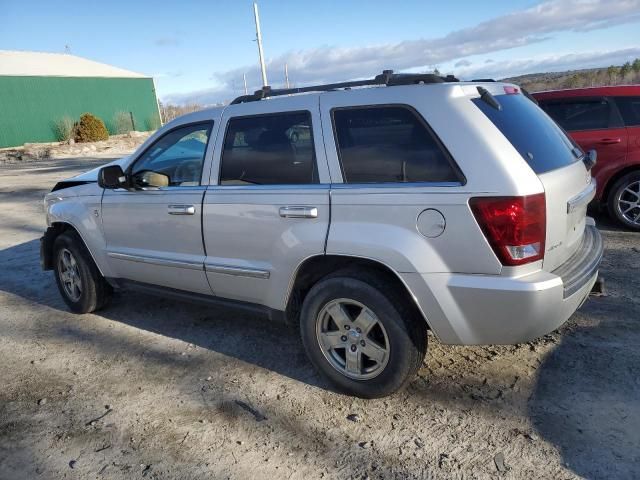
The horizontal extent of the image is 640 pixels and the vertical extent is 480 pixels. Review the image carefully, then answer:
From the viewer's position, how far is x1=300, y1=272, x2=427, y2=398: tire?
287 cm

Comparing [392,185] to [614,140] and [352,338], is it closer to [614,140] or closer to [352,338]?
[352,338]

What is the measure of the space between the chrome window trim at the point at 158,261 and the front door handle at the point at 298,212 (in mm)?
907

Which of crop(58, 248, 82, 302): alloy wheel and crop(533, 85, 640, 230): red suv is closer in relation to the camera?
crop(58, 248, 82, 302): alloy wheel

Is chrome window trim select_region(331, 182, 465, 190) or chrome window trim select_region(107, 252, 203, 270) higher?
chrome window trim select_region(331, 182, 465, 190)

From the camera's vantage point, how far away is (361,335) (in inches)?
119

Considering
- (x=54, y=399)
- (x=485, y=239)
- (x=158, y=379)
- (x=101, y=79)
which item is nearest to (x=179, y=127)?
(x=158, y=379)

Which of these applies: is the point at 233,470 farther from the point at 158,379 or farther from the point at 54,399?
the point at 54,399

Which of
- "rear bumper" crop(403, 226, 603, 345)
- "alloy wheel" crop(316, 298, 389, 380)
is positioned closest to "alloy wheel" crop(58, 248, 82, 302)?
"alloy wheel" crop(316, 298, 389, 380)

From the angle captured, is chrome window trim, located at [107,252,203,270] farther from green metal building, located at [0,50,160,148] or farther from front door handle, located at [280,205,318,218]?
green metal building, located at [0,50,160,148]

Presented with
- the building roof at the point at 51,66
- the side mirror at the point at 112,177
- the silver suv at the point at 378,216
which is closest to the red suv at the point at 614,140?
the silver suv at the point at 378,216

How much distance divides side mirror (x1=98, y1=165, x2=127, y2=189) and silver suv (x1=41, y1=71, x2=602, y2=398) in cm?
1

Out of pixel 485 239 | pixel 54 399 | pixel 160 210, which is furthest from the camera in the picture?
pixel 160 210

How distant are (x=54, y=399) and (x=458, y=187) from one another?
293 centimetres

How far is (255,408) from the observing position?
3.11 meters
